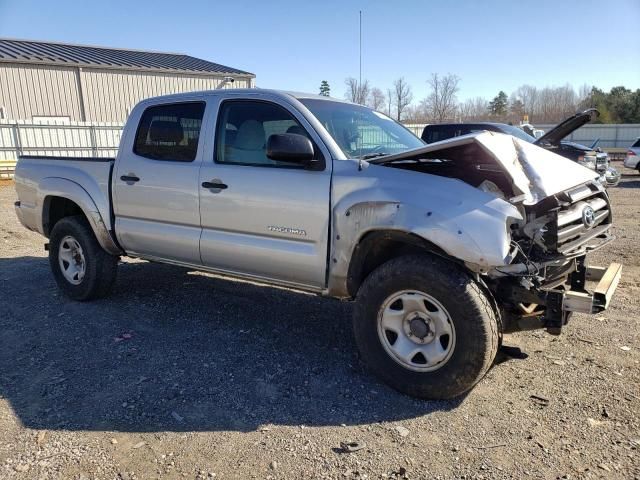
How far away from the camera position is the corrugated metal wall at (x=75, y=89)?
898 inches

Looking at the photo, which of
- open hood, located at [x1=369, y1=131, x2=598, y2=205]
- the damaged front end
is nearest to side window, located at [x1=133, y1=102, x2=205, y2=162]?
open hood, located at [x1=369, y1=131, x2=598, y2=205]

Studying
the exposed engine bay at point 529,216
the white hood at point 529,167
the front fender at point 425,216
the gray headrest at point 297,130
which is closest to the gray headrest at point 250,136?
the gray headrest at point 297,130

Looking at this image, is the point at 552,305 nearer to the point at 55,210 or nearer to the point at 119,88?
the point at 55,210

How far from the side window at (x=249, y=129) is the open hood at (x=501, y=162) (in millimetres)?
919

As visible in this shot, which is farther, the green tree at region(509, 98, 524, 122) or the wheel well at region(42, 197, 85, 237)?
the green tree at region(509, 98, 524, 122)

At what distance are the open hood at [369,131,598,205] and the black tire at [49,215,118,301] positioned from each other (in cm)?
323

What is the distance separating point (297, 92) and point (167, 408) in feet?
9.06

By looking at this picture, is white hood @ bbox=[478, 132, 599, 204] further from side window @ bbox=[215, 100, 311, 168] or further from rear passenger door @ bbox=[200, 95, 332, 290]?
side window @ bbox=[215, 100, 311, 168]

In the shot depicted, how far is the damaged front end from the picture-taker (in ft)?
10.3

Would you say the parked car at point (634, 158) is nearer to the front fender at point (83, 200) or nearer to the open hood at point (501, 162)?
the open hood at point (501, 162)

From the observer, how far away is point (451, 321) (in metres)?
3.20

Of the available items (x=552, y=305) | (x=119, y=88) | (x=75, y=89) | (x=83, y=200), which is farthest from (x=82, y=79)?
(x=552, y=305)

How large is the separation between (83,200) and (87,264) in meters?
0.67

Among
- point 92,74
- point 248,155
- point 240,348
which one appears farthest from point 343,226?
point 92,74
